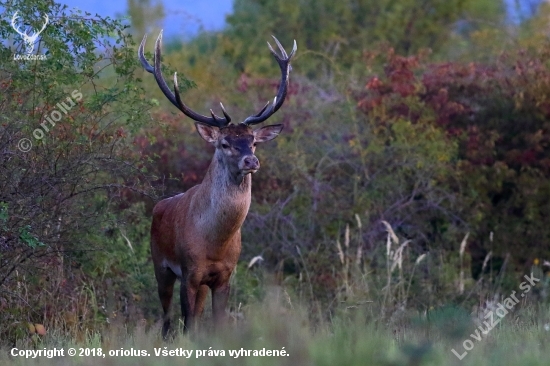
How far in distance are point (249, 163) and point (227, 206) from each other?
0.52 metres

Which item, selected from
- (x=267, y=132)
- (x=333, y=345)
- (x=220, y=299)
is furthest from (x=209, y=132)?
(x=333, y=345)

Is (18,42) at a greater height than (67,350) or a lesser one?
greater

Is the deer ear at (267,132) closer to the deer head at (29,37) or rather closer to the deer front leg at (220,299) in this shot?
the deer front leg at (220,299)

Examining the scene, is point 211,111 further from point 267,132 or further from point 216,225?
point 216,225

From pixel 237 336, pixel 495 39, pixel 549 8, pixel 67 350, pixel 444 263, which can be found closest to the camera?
pixel 237 336

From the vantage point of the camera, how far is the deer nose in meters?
8.97

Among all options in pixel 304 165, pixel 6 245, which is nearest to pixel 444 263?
pixel 304 165

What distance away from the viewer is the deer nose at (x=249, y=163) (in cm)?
897

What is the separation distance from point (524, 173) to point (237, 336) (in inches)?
355

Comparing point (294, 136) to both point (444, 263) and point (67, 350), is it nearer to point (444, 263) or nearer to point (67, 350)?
point (444, 263)

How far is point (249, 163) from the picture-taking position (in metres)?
8.98

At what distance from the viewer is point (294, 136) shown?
567 inches

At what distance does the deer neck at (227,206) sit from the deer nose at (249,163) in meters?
0.26

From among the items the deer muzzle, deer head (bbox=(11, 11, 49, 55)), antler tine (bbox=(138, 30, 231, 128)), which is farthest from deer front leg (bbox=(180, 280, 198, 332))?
deer head (bbox=(11, 11, 49, 55))
